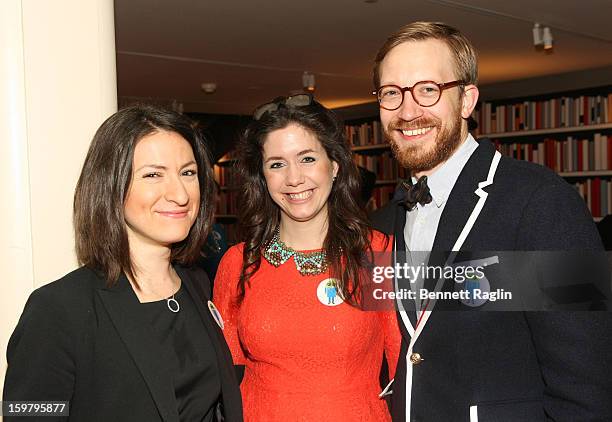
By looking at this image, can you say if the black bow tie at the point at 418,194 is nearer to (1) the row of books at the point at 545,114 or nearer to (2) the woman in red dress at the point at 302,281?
(2) the woman in red dress at the point at 302,281

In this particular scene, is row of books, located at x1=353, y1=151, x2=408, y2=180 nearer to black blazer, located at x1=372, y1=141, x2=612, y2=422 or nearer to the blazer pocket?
black blazer, located at x1=372, y1=141, x2=612, y2=422

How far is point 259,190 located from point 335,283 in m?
0.51

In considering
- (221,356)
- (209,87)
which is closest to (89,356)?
(221,356)

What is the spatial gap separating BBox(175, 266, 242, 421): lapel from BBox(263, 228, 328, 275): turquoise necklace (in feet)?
1.37

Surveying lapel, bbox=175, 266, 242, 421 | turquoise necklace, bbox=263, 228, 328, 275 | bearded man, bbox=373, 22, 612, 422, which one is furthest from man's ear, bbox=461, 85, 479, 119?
lapel, bbox=175, 266, 242, 421

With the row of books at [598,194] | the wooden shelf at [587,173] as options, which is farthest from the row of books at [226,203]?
the row of books at [598,194]

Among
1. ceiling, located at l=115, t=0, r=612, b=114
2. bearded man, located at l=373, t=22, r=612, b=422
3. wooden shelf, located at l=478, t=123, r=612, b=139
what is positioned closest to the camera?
bearded man, located at l=373, t=22, r=612, b=422

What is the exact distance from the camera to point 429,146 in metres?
1.86

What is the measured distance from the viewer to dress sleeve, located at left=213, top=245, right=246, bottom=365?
7.54 feet

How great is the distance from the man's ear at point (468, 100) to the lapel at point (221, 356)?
96 cm

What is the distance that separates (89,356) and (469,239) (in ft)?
3.32

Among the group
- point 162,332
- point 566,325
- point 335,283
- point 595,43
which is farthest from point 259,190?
point 595,43

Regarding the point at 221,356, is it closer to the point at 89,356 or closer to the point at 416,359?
the point at 89,356

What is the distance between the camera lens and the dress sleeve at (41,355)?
4.70ft
